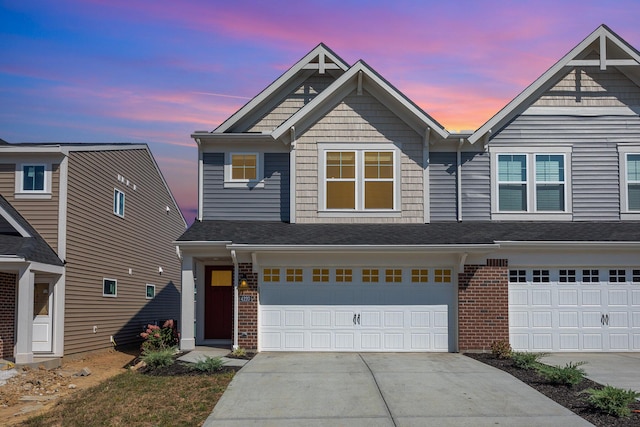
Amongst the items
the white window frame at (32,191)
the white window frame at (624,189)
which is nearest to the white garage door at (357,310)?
the white window frame at (624,189)

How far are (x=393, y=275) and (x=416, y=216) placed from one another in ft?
7.81

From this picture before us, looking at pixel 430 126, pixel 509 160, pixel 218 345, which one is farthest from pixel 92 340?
pixel 509 160

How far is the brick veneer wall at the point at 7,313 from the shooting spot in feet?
63.0

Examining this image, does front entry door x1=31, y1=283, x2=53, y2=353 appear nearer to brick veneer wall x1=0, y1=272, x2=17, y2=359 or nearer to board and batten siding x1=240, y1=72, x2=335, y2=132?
brick veneer wall x1=0, y1=272, x2=17, y2=359

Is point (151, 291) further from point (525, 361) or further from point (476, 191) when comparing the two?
point (525, 361)

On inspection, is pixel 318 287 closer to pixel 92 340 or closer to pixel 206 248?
pixel 206 248

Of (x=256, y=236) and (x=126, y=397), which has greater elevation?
(x=256, y=236)

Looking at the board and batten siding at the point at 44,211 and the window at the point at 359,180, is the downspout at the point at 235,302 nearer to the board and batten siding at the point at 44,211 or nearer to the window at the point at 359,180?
the window at the point at 359,180

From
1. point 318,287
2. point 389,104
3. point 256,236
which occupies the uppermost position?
point 389,104

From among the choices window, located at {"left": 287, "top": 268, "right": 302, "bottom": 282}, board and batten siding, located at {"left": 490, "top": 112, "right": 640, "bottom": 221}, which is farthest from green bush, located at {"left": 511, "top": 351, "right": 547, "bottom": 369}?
board and batten siding, located at {"left": 490, "top": 112, "right": 640, "bottom": 221}

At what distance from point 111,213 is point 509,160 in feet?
44.4

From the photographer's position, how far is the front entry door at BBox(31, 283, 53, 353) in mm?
19484

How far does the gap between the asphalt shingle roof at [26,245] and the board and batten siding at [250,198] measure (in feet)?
14.4

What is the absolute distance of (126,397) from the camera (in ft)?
42.4
